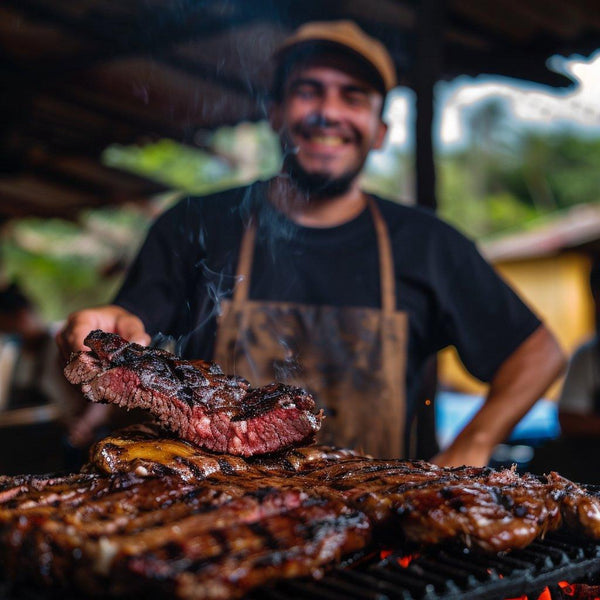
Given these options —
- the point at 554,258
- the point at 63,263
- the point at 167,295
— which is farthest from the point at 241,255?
the point at 63,263

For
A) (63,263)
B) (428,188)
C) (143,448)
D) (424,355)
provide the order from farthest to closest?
(63,263) → (428,188) → (424,355) → (143,448)

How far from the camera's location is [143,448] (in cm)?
253

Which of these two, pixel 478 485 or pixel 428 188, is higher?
pixel 428 188

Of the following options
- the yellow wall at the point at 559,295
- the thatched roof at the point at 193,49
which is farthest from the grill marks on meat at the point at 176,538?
the yellow wall at the point at 559,295

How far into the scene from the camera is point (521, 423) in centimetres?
842

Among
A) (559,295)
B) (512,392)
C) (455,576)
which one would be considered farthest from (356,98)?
(559,295)

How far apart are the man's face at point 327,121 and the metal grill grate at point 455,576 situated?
2.72 m

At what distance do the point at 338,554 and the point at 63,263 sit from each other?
25472 mm

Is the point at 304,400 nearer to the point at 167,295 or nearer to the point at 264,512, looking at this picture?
the point at 264,512

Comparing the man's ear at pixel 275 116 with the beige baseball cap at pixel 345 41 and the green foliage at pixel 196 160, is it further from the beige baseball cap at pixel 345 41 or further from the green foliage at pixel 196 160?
the green foliage at pixel 196 160

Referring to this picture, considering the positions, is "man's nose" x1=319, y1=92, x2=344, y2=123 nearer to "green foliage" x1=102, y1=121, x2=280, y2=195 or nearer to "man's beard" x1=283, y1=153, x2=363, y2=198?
"man's beard" x1=283, y1=153, x2=363, y2=198

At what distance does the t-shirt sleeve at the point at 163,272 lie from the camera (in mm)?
4031

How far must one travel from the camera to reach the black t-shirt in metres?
4.18

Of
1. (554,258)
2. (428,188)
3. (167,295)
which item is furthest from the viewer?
(554,258)
